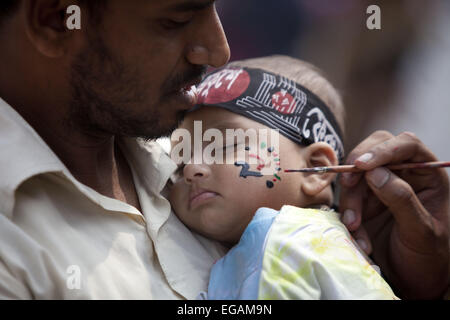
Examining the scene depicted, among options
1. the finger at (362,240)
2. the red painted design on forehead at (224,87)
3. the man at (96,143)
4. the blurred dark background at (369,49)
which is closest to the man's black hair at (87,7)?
the man at (96,143)

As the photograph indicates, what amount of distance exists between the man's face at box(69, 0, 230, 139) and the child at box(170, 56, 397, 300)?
283 millimetres

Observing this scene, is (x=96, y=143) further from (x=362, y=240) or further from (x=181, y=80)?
(x=362, y=240)

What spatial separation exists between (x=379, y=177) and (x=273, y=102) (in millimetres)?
579

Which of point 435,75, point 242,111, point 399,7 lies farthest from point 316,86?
point 399,7

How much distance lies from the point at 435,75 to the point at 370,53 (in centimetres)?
64

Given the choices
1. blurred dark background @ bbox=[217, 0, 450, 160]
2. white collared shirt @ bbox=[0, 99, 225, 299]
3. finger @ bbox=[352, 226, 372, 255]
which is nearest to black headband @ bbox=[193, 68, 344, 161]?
finger @ bbox=[352, 226, 372, 255]

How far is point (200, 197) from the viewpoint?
1815mm

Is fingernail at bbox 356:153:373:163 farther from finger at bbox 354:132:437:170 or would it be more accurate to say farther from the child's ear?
the child's ear

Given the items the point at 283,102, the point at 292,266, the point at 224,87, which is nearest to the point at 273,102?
the point at 283,102

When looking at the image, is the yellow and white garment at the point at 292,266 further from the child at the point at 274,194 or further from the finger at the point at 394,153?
the finger at the point at 394,153

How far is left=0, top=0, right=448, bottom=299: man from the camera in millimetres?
1394

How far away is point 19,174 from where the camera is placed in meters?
1.40

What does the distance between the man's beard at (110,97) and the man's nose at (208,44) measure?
9 cm

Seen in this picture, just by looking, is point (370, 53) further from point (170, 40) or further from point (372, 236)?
point (170, 40)
